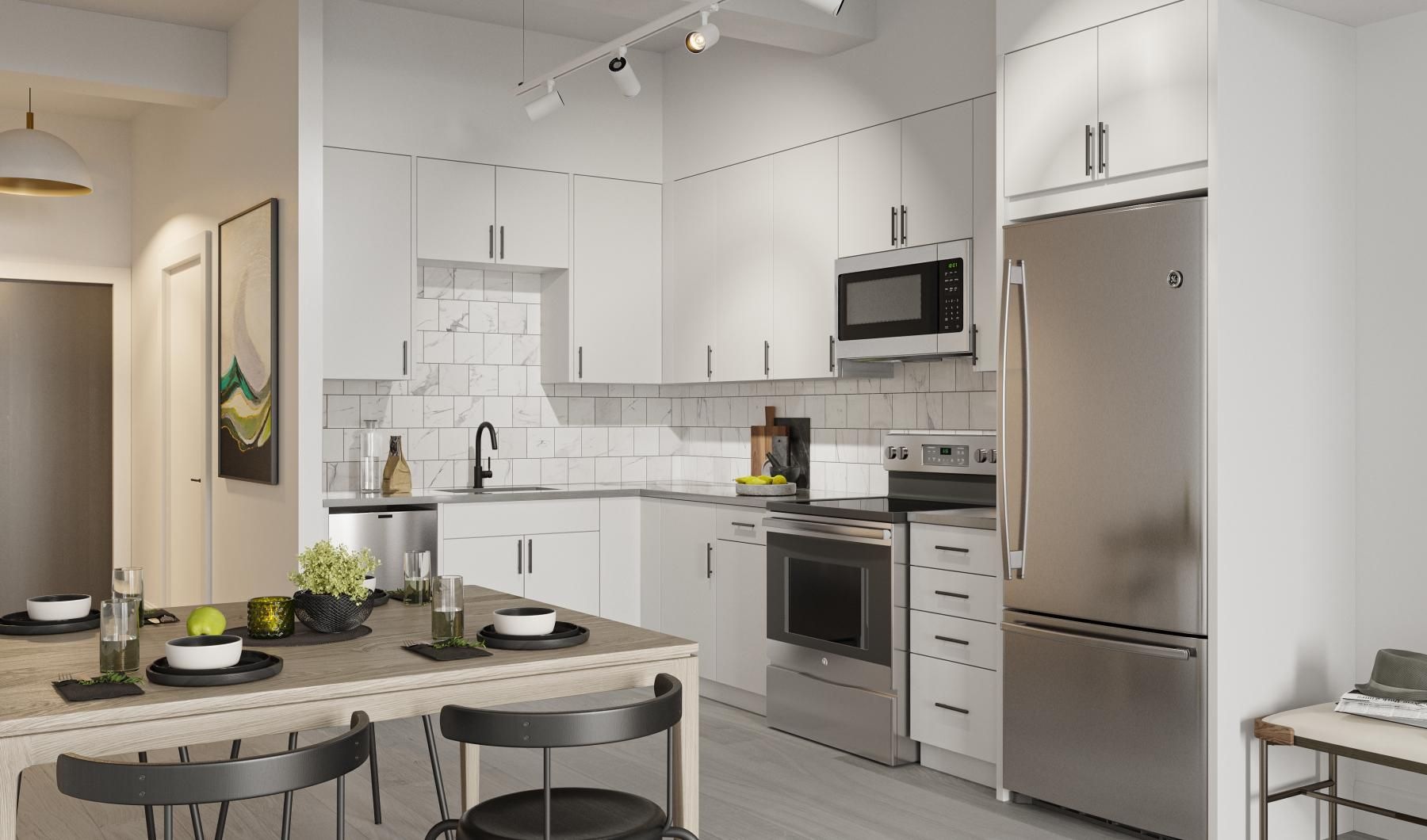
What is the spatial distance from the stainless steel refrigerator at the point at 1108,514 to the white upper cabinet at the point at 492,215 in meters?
2.69

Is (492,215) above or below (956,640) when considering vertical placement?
above

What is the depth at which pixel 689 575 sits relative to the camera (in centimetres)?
551

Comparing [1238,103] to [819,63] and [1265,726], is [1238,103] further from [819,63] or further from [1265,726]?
[819,63]

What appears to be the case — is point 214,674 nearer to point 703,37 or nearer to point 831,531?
point 703,37

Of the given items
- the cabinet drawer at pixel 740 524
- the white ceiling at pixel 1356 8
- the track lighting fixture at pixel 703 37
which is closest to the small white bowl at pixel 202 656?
the track lighting fixture at pixel 703 37

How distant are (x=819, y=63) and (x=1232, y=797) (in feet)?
11.0

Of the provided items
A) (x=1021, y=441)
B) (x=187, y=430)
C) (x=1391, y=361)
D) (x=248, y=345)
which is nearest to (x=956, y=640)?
(x=1021, y=441)

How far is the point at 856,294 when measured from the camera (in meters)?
5.03

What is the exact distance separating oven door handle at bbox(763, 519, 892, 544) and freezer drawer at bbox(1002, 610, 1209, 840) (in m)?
0.61

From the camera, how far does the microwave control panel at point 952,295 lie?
15.1ft

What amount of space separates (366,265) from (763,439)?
77.7 inches

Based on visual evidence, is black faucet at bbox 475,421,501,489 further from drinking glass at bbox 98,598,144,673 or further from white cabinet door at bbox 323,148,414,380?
drinking glass at bbox 98,598,144,673

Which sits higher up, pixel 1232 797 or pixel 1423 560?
pixel 1423 560

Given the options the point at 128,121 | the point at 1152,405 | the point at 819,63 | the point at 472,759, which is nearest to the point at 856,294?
the point at 819,63
